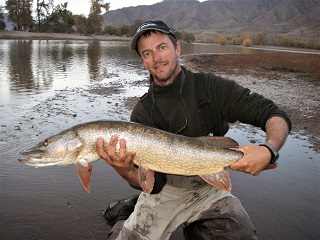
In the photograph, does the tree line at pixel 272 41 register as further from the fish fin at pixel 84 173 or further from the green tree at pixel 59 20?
the fish fin at pixel 84 173

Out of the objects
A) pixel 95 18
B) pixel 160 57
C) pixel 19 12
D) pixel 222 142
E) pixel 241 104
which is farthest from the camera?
pixel 95 18

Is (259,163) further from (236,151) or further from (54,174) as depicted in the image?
(54,174)

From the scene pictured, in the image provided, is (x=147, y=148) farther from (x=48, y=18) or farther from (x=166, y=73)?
(x=48, y=18)

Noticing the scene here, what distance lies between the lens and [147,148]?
2.83 m

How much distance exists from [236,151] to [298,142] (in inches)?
178

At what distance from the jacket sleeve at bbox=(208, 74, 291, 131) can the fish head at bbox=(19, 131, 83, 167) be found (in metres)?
1.58

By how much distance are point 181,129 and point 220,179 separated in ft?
2.48

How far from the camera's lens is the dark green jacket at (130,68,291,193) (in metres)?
3.17

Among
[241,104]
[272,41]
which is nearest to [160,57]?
[241,104]

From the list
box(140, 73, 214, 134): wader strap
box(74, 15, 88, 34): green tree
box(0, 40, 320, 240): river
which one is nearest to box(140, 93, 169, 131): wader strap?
box(140, 73, 214, 134): wader strap

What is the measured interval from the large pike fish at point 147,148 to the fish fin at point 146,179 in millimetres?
159

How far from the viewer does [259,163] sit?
2.54 metres

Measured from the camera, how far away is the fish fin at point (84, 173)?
9.41 feet

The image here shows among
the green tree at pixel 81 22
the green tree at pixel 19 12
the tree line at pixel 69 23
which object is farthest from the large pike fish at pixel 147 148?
the green tree at pixel 81 22
